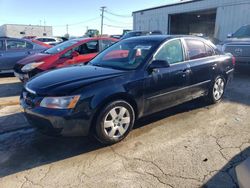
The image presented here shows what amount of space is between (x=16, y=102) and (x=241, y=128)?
4.85 m

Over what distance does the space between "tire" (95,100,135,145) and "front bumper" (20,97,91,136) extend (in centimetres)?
20

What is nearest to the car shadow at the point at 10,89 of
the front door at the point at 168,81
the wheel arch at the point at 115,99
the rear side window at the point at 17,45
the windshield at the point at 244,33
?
the rear side window at the point at 17,45

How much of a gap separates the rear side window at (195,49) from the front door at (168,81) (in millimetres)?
238

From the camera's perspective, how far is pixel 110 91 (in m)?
3.33

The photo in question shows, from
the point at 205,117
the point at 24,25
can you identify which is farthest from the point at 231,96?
the point at 24,25

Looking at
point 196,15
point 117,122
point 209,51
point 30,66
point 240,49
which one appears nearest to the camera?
point 117,122

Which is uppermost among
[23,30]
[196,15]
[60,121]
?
[196,15]

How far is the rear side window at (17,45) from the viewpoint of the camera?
8.67 metres

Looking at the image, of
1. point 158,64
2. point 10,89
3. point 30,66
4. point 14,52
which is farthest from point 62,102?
point 14,52

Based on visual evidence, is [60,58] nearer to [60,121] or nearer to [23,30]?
[60,121]

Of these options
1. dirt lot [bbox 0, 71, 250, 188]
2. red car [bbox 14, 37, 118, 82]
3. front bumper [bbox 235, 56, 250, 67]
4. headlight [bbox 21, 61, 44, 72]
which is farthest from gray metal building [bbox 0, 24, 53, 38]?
dirt lot [bbox 0, 71, 250, 188]

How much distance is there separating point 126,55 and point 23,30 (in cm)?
5895

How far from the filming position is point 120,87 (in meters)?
3.44

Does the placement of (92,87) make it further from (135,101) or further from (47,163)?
(47,163)
